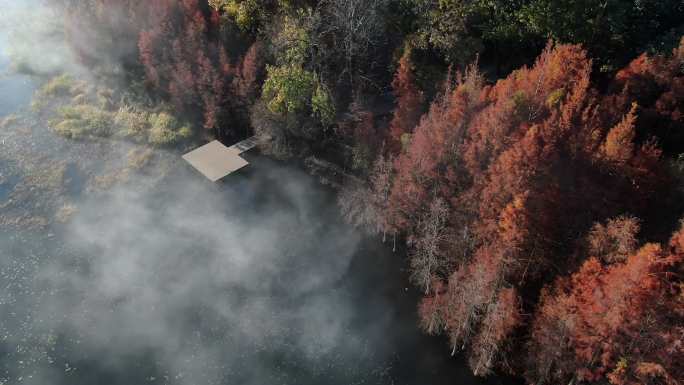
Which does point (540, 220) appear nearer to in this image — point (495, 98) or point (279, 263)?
point (495, 98)

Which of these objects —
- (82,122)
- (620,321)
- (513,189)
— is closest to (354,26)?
(513,189)

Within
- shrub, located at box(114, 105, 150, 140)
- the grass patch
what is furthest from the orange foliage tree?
the grass patch

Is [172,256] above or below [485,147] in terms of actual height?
below

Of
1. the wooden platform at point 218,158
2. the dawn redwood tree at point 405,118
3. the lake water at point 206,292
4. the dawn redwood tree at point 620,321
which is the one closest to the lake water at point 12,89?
the lake water at point 206,292

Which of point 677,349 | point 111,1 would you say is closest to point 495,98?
point 677,349

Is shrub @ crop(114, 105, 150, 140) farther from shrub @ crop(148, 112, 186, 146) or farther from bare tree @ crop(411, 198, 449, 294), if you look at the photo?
bare tree @ crop(411, 198, 449, 294)

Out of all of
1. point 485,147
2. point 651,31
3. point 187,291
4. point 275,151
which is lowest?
point 187,291

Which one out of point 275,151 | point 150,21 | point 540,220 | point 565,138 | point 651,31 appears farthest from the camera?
point 150,21
